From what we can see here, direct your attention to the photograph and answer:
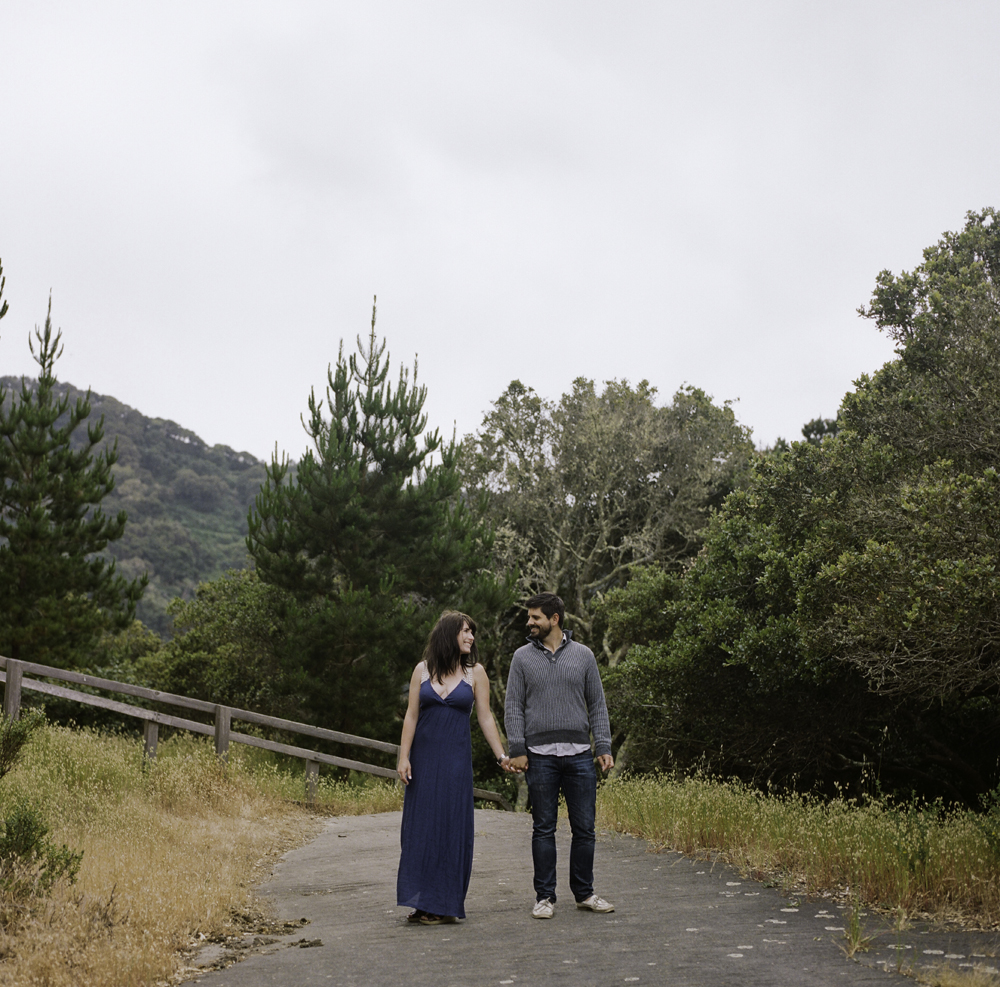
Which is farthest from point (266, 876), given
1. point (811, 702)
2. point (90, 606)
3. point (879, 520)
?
point (90, 606)

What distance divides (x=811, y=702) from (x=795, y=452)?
13.5 ft

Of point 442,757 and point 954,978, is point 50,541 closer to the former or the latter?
point 442,757

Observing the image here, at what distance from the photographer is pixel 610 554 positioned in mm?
27344

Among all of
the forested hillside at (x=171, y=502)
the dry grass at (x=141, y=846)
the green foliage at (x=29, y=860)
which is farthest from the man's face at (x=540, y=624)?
the forested hillside at (x=171, y=502)

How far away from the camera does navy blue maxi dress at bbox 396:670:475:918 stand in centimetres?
565

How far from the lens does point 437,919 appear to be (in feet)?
18.5

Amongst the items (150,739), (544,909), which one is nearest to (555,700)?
(544,909)

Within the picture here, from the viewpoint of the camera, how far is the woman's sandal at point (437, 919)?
18.4 feet

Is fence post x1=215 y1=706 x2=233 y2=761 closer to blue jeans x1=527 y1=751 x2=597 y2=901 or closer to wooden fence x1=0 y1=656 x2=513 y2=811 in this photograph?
wooden fence x1=0 y1=656 x2=513 y2=811

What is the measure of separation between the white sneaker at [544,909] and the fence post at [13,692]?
7.72m

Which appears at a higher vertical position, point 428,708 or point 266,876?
point 428,708

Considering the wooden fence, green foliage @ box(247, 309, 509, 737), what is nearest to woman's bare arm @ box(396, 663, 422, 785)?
the wooden fence

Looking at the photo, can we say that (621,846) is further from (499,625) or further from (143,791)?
(499,625)

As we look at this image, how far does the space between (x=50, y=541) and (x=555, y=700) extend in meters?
15.5
